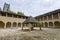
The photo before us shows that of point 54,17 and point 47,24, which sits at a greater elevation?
point 54,17

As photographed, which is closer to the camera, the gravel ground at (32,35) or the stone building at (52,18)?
the gravel ground at (32,35)

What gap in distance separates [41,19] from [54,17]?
8565 mm

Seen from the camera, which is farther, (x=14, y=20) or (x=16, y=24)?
(x=16, y=24)

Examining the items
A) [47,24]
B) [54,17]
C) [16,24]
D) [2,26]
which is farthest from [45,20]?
[2,26]

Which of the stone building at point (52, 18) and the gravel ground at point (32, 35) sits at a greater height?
the stone building at point (52, 18)

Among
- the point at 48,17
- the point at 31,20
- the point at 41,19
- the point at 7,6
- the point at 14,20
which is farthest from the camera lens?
the point at 7,6

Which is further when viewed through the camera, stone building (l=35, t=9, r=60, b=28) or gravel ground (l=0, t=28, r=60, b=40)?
stone building (l=35, t=9, r=60, b=28)

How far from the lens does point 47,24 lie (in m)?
39.1

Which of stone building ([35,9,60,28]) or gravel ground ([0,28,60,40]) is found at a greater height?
stone building ([35,9,60,28])

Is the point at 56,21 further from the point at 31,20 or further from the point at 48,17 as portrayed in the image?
the point at 31,20

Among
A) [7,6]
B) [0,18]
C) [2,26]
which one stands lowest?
[2,26]

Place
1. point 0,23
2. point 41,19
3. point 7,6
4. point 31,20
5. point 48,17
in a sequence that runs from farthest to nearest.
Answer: point 7,6
point 41,19
point 48,17
point 0,23
point 31,20

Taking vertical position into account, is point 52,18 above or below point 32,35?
above

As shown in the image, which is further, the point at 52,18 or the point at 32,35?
the point at 52,18
